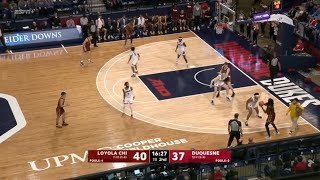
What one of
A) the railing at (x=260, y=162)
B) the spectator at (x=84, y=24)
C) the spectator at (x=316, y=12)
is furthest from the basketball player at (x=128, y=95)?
the spectator at (x=316, y=12)

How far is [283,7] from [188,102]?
14051 mm

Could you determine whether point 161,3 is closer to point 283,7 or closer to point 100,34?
point 100,34

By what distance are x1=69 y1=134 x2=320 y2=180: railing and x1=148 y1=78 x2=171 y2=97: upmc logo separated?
8874 millimetres

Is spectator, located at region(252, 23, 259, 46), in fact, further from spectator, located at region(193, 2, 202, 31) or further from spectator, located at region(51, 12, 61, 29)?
spectator, located at region(51, 12, 61, 29)

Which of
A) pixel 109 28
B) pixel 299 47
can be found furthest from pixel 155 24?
pixel 299 47

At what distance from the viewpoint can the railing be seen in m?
19.8

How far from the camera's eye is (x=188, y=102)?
2827 cm

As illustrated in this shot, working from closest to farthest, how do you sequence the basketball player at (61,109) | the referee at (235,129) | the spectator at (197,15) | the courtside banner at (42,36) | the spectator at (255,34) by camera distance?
the referee at (235,129)
the basketball player at (61,109)
the spectator at (255,34)
the courtside banner at (42,36)
the spectator at (197,15)

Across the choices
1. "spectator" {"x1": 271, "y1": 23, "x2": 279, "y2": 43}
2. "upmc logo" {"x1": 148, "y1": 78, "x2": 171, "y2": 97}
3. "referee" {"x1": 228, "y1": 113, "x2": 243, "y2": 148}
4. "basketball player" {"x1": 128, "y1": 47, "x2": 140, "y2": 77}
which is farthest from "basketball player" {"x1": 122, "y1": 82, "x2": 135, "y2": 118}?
"spectator" {"x1": 271, "y1": 23, "x2": 279, "y2": 43}

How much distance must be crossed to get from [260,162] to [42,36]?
18458 millimetres

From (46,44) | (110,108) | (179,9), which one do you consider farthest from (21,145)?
(179,9)

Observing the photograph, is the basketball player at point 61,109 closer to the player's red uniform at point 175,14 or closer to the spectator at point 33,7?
the spectator at point 33,7

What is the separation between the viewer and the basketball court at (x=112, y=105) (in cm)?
2416

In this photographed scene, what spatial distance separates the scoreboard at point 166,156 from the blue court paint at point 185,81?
8891 millimetres
